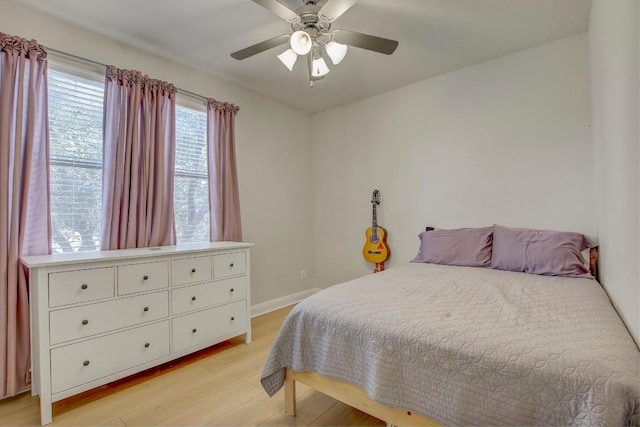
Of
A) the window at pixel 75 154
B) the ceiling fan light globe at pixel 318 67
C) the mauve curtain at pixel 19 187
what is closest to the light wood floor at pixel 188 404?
the mauve curtain at pixel 19 187

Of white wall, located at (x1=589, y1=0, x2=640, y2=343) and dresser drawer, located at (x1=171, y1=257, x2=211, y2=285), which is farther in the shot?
dresser drawer, located at (x1=171, y1=257, x2=211, y2=285)

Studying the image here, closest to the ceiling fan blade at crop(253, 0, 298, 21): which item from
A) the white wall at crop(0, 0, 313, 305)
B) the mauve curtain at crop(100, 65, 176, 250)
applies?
the mauve curtain at crop(100, 65, 176, 250)

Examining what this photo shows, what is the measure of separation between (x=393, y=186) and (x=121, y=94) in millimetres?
2570

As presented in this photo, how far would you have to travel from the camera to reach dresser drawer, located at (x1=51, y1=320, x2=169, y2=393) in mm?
1679

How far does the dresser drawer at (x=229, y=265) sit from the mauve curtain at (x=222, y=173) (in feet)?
1.40

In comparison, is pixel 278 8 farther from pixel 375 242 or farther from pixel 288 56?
pixel 375 242

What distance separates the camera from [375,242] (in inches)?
133

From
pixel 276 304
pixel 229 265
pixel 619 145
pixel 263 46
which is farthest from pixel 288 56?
pixel 276 304

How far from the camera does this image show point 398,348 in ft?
3.99

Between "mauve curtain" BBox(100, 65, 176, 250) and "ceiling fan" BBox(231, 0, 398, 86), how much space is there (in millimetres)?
933

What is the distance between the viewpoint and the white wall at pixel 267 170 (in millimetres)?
2638

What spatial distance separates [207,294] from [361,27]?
2.28 meters

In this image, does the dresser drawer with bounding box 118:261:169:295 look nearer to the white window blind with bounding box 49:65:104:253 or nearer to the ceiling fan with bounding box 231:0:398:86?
the white window blind with bounding box 49:65:104:253

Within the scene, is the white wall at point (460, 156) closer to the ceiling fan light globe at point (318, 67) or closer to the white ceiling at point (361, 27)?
the white ceiling at point (361, 27)
